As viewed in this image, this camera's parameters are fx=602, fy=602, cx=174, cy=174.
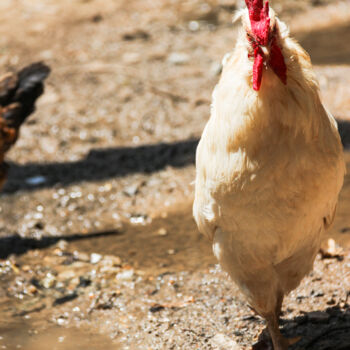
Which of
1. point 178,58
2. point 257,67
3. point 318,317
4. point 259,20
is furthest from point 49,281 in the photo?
point 178,58

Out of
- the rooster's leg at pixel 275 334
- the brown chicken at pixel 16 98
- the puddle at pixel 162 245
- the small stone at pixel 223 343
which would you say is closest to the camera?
the rooster's leg at pixel 275 334

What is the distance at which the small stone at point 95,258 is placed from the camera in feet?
15.9

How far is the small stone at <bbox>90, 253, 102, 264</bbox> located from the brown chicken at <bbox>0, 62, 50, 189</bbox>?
47.9 inches

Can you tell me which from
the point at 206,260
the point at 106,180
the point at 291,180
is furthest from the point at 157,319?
the point at 106,180

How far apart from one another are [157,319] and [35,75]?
2824mm

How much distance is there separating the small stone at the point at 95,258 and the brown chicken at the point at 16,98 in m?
1.22

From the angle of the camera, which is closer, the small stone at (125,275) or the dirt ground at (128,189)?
the dirt ground at (128,189)

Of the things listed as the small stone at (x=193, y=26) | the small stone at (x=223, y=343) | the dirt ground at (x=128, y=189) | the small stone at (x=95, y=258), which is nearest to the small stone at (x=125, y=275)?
the dirt ground at (x=128, y=189)

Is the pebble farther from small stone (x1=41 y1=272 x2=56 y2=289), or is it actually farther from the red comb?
the red comb

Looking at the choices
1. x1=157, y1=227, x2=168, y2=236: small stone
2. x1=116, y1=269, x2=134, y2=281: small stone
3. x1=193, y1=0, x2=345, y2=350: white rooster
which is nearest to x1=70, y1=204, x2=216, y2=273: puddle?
x1=157, y1=227, x2=168, y2=236: small stone

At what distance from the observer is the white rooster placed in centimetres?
287

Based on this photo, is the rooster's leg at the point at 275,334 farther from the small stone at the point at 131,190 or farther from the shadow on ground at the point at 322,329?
the small stone at the point at 131,190

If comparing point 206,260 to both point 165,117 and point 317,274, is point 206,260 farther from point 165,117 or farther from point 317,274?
point 165,117

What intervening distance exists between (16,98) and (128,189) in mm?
1357
